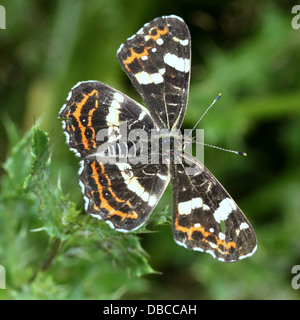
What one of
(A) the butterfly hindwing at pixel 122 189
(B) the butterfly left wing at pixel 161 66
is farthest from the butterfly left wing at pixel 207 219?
(B) the butterfly left wing at pixel 161 66

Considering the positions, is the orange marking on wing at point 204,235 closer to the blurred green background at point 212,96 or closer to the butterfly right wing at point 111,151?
the butterfly right wing at point 111,151

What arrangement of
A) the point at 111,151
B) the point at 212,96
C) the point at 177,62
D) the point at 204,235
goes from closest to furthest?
1. the point at 204,235
2. the point at 111,151
3. the point at 177,62
4. the point at 212,96

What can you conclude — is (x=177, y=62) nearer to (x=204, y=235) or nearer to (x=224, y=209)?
(x=224, y=209)

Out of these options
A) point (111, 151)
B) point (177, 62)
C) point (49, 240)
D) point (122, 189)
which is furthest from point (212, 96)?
point (49, 240)

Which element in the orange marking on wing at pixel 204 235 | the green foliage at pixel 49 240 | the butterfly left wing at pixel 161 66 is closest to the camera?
the green foliage at pixel 49 240

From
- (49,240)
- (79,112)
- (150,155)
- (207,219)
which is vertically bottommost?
(49,240)

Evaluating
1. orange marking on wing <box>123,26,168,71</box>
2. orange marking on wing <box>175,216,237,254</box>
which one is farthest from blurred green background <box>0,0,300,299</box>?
orange marking on wing <box>175,216,237,254</box>
